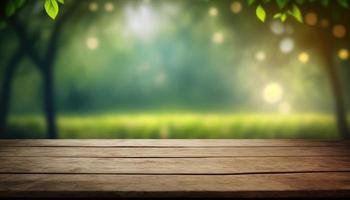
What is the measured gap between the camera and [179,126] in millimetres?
3176

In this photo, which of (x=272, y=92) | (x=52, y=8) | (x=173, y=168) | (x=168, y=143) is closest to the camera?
(x=173, y=168)

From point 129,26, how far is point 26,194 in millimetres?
2144

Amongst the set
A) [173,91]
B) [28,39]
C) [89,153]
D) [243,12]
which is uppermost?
[243,12]

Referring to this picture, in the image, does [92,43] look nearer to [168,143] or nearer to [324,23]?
[168,143]

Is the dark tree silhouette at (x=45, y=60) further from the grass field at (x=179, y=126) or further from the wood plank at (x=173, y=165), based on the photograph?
the wood plank at (x=173, y=165)

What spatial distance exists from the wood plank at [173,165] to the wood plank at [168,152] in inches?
4.6

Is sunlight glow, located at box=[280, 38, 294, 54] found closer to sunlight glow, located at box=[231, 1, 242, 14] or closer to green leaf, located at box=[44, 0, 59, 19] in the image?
sunlight glow, located at box=[231, 1, 242, 14]

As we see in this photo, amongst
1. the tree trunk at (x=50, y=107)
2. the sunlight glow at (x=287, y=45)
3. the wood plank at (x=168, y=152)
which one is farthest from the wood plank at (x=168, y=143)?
the sunlight glow at (x=287, y=45)

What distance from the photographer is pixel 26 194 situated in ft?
4.45

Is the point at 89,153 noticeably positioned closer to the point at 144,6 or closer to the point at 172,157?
the point at 172,157

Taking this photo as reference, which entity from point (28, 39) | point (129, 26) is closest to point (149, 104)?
point (129, 26)

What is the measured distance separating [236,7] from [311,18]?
725mm

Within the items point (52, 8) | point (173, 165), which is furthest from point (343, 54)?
point (52, 8)

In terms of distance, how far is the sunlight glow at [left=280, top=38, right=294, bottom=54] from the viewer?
10.4 feet
